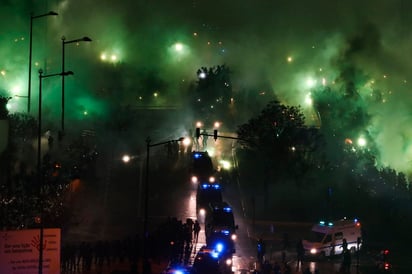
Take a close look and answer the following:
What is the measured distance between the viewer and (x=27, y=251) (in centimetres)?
1633

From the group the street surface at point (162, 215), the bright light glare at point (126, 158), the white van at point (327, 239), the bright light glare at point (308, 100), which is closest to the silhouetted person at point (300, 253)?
the street surface at point (162, 215)

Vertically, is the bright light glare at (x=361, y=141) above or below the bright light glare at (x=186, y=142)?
above

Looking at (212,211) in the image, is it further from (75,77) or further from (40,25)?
(40,25)

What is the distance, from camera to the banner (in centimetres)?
1602

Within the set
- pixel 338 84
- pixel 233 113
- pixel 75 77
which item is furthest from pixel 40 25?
pixel 338 84

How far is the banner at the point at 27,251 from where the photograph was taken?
16016 mm

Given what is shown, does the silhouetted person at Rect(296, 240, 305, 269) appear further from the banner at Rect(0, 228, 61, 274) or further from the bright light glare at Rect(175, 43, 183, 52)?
the bright light glare at Rect(175, 43, 183, 52)

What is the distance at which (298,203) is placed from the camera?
42906 millimetres

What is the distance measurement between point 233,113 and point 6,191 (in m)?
50.0

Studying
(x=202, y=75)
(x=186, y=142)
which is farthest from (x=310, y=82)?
(x=186, y=142)

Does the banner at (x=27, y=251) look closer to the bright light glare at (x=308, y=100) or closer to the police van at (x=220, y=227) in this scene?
the police van at (x=220, y=227)

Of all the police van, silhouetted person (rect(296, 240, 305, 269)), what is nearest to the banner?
the police van

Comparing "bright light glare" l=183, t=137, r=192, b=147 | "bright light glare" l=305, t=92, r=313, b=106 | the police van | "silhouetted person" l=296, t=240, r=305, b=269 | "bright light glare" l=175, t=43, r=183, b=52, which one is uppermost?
"bright light glare" l=175, t=43, r=183, b=52

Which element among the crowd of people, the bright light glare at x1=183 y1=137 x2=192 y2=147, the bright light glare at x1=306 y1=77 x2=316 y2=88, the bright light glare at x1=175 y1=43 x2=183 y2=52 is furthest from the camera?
the bright light glare at x1=175 y1=43 x2=183 y2=52
